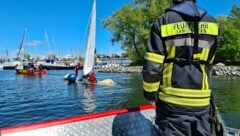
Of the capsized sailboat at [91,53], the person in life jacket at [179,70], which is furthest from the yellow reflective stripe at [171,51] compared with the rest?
the capsized sailboat at [91,53]

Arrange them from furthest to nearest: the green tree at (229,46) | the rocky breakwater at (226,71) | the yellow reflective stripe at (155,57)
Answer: the green tree at (229,46)
the rocky breakwater at (226,71)
the yellow reflective stripe at (155,57)

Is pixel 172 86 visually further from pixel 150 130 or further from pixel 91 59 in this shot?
pixel 91 59

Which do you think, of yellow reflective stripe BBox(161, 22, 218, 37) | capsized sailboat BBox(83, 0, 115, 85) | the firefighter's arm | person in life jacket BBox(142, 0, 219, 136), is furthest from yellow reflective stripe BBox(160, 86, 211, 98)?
capsized sailboat BBox(83, 0, 115, 85)

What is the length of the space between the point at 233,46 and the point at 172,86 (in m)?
54.4

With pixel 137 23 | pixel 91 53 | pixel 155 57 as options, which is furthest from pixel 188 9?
pixel 137 23

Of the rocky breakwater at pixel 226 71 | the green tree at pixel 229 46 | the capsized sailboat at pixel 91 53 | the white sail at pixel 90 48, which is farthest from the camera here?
the green tree at pixel 229 46

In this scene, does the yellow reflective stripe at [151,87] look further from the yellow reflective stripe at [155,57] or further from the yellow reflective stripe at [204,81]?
the yellow reflective stripe at [204,81]

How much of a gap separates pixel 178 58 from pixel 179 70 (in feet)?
0.37

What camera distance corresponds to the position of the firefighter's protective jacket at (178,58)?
9.48ft

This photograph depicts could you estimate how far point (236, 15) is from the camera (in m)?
70.6

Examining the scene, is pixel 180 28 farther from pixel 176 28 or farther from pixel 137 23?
pixel 137 23

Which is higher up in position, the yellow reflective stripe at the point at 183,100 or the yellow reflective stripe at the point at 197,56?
the yellow reflective stripe at the point at 197,56

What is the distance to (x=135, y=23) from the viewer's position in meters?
64.2

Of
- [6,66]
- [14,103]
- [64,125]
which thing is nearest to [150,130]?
[64,125]
